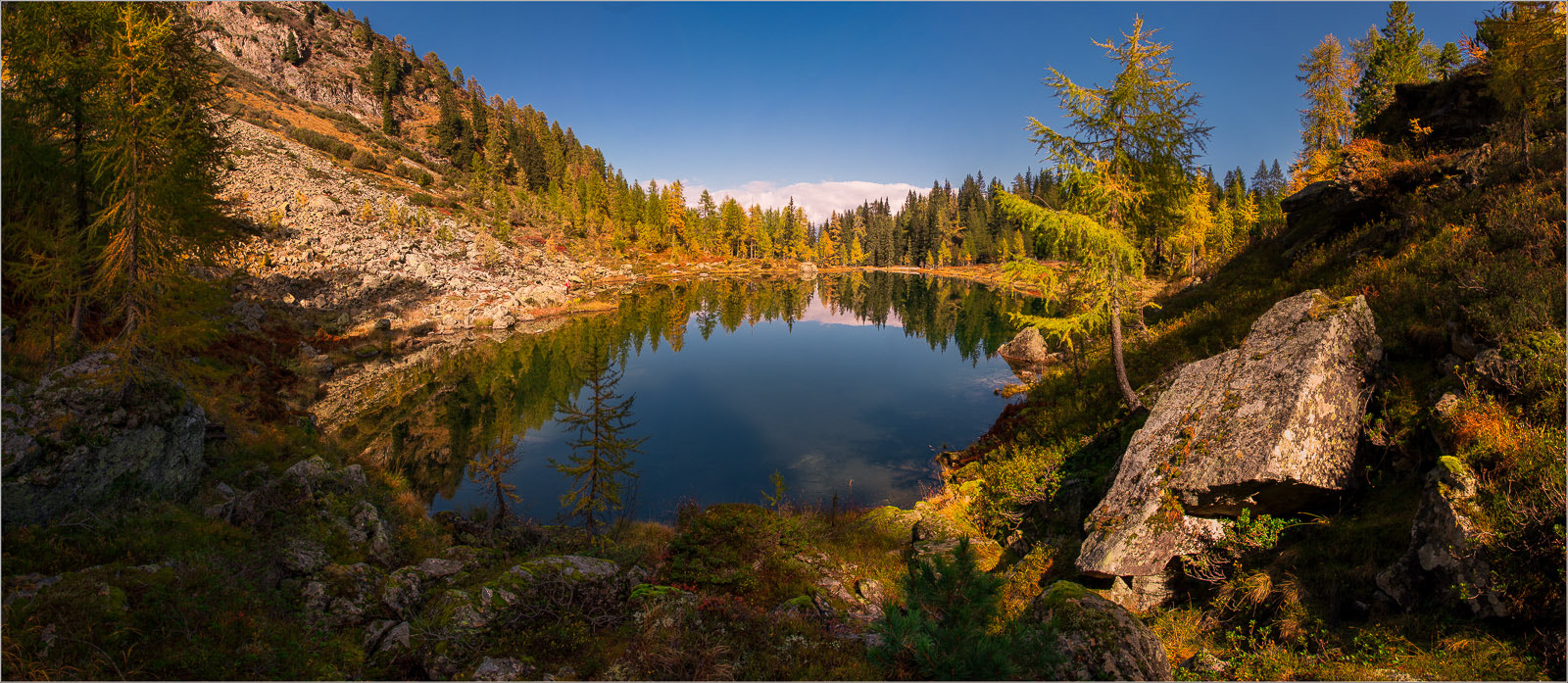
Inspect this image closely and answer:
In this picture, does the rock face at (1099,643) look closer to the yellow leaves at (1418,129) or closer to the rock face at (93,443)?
the rock face at (93,443)

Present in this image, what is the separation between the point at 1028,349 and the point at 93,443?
4030 centimetres

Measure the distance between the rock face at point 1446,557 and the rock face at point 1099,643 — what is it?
2.96 metres

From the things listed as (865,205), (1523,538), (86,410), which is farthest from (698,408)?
(865,205)

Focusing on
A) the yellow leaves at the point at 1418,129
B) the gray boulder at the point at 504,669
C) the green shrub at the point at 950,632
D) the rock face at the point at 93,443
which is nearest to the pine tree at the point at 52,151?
the rock face at the point at 93,443

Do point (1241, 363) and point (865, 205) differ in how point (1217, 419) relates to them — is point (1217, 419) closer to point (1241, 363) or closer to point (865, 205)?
point (1241, 363)

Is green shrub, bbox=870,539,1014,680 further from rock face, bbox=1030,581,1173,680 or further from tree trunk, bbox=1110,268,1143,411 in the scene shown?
tree trunk, bbox=1110,268,1143,411

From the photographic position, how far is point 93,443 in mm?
9938

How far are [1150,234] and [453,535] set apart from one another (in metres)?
20.7

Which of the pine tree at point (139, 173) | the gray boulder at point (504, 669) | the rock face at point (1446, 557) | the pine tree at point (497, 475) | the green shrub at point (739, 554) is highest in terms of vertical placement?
the pine tree at point (139, 173)

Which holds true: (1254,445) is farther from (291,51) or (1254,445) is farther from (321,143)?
(291,51)

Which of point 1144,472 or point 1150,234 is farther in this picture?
point 1150,234

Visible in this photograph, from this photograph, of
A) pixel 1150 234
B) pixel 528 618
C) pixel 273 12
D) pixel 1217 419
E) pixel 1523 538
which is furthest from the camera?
pixel 273 12

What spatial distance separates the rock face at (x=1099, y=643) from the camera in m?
5.36

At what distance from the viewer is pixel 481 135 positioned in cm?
11325
